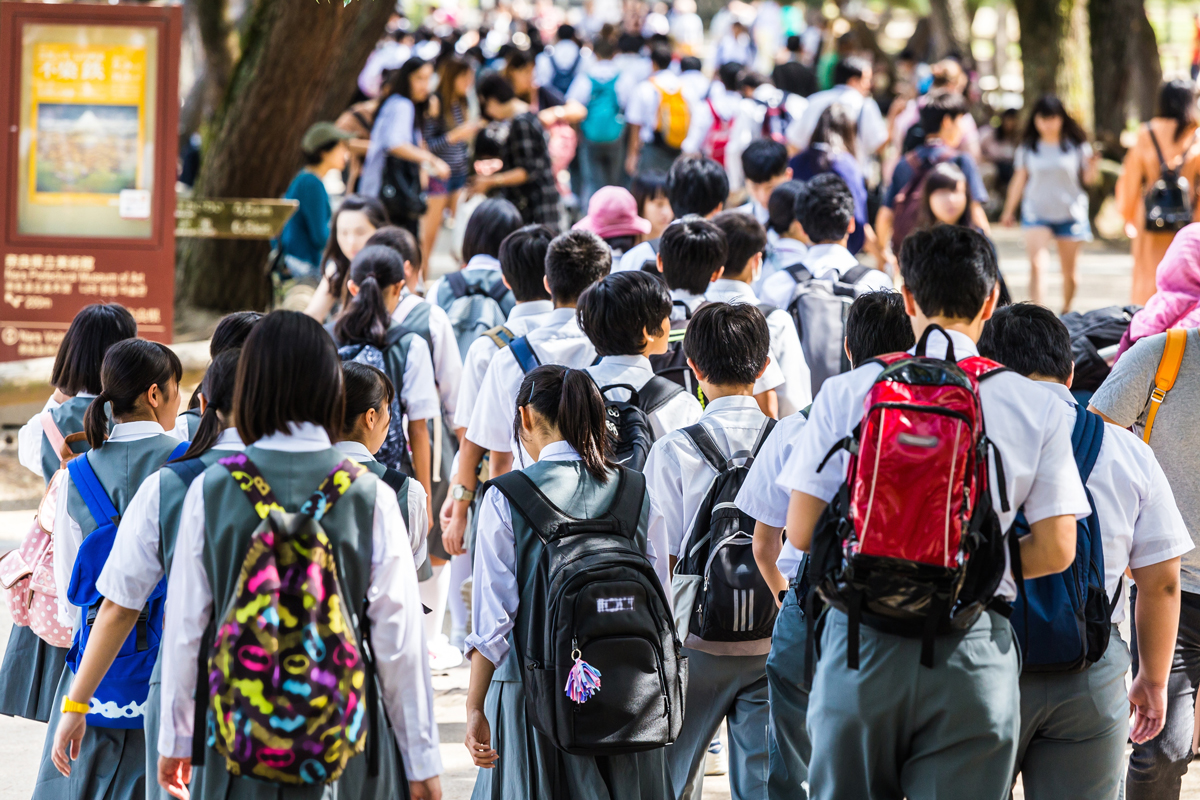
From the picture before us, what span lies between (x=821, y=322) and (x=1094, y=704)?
2964mm

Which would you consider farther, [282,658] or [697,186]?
[697,186]

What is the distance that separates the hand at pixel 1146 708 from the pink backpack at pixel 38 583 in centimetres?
267

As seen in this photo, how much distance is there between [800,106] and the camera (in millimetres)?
12016

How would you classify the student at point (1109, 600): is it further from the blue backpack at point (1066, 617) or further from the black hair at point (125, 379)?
the black hair at point (125, 379)

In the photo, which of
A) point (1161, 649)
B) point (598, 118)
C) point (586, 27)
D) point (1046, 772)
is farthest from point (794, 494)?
point (586, 27)

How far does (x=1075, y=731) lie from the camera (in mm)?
3125

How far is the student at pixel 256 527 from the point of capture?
9.08 ft

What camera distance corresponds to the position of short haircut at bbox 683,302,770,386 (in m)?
4.01


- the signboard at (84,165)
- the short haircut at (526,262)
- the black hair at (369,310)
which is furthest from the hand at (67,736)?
the signboard at (84,165)

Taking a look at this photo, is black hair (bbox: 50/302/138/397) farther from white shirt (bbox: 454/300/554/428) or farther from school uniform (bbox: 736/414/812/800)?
school uniform (bbox: 736/414/812/800)

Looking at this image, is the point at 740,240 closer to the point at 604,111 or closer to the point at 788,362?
the point at 788,362

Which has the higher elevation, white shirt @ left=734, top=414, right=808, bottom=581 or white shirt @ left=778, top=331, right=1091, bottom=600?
white shirt @ left=778, top=331, right=1091, bottom=600

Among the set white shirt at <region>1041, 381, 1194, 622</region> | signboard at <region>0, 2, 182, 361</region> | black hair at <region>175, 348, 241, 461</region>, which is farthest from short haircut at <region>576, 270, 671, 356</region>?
signboard at <region>0, 2, 182, 361</region>

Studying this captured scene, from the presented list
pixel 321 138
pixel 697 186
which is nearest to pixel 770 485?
pixel 697 186
